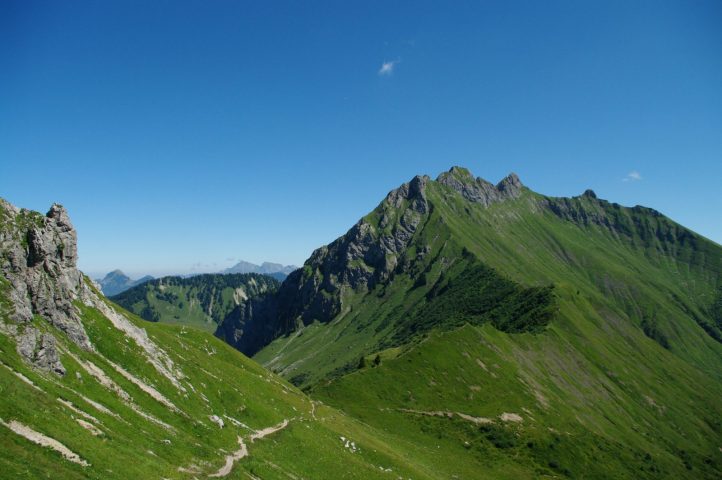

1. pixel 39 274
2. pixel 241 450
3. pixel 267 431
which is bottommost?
pixel 267 431

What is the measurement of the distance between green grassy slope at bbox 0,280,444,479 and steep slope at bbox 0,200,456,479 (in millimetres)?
159

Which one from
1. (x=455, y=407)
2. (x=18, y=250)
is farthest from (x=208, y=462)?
(x=455, y=407)

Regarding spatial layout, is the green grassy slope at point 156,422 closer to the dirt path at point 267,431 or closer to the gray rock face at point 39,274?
the dirt path at point 267,431

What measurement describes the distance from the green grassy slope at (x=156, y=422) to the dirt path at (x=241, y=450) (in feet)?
1.92

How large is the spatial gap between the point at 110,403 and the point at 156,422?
5.08m

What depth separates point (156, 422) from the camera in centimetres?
4650

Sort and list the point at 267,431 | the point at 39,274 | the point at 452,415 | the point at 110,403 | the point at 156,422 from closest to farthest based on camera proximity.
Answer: the point at 110,403 → the point at 156,422 → the point at 39,274 → the point at 267,431 → the point at 452,415

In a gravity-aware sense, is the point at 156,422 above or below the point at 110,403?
below

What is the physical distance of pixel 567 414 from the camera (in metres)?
178

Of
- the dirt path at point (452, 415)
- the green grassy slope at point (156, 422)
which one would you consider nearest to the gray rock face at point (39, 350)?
the green grassy slope at point (156, 422)

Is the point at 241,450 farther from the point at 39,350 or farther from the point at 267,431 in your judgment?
the point at 39,350

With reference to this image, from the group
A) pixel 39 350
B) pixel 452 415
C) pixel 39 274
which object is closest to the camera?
pixel 39 350

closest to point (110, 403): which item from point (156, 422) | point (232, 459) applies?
point (156, 422)

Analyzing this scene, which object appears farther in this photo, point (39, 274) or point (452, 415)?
point (452, 415)
